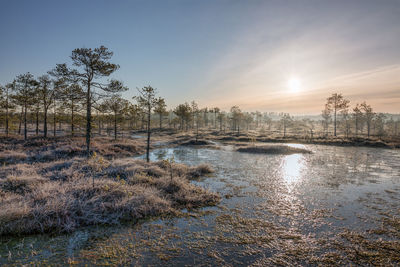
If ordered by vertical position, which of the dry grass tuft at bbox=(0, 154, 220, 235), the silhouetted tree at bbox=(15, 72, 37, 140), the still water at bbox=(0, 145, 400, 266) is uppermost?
A: the silhouetted tree at bbox=(15, 72, 37, 140)

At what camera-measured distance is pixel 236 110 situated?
81312 mm

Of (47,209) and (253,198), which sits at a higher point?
(47,209)

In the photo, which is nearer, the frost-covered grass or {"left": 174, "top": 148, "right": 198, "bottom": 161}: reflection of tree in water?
the frost-covered grass

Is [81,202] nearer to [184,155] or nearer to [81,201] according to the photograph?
[81,201]

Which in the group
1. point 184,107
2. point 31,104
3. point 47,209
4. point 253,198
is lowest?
point 253,198

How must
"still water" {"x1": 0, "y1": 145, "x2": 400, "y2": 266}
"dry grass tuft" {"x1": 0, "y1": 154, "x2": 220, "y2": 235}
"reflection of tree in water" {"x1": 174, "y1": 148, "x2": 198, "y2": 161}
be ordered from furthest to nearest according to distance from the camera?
"reflection of tree in water" {"x1": 174, "y1": 148, "x2": 198, "y2": 161}, "dry grass tuft" {"x1": 0, "y1": 154, "x2": 220, "y2": 235}, "still water" {"x1": 0, "y1": 145, "x2": 400, "y2": 266}

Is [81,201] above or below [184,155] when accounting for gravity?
above

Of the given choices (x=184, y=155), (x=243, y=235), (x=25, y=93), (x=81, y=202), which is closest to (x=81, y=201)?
(x=81, y=202)

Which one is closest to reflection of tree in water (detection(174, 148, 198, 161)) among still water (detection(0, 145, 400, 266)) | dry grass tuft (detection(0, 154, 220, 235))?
dry grass tuft (detection(0, 154, 220, 235))

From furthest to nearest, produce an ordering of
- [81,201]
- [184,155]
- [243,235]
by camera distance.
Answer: [184,155] → [81,201] → [243,235]

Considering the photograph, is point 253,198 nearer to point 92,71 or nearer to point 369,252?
point 369,252

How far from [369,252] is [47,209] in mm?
11003

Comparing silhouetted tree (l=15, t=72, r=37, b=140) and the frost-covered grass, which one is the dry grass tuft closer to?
the frost-covered grass

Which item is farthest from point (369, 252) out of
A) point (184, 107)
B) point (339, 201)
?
point (184, 107)
